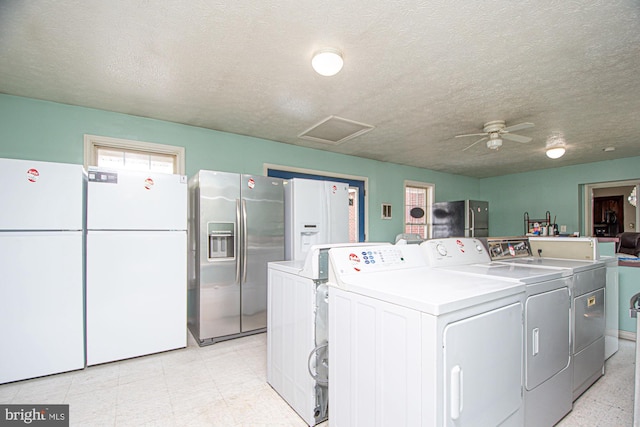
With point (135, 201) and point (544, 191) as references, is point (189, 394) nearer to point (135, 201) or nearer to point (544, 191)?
point (135, 201)

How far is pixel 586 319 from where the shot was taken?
7.02ft

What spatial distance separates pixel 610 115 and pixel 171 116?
4.81 meters

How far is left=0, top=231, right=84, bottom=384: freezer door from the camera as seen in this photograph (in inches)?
90.0

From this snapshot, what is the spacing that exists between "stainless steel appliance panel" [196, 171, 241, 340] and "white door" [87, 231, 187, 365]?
0.64ft

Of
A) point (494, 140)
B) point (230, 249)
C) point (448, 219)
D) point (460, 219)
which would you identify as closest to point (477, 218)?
point (460, 219)

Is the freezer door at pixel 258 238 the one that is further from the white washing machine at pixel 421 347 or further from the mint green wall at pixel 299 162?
the white washing machine at pixel 421 347

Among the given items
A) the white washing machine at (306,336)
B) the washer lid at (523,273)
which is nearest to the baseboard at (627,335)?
the washer lid at (523,273)

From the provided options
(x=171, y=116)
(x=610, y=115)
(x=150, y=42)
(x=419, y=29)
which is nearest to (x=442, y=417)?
(x=419, y=29)

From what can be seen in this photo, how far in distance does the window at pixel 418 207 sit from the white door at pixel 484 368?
4548mm

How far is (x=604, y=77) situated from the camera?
2.43 meters

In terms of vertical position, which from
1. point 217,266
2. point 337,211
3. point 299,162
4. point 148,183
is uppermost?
point 299,162

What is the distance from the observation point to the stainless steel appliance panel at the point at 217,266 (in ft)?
10.2

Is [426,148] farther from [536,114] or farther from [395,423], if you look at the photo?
[395,423]

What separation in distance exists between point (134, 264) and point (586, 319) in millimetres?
3698
